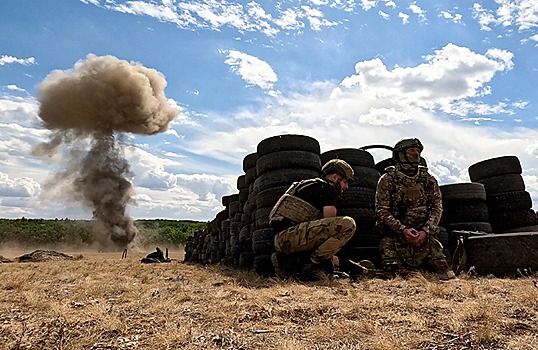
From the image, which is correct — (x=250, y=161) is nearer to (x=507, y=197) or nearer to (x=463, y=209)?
(x=463, y=209)

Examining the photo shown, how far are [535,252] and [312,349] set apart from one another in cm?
365

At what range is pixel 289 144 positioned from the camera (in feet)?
22.1

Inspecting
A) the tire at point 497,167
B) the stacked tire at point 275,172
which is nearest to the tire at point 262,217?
the stacked tire at point 275,172

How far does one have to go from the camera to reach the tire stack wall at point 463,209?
672cm

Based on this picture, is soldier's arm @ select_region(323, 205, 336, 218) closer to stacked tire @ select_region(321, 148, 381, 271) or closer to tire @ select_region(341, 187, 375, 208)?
stacked tire @ select_region(321, 148, 381, 271)

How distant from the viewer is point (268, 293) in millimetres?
3885

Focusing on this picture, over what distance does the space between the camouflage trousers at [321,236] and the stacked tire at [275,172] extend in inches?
53.7

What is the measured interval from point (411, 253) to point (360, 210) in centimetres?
111

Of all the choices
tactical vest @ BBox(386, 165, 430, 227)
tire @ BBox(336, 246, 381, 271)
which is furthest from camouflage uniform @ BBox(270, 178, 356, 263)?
tire @ BBox(336, 246, 381, 271)

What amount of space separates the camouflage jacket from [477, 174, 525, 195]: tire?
7.28 ft

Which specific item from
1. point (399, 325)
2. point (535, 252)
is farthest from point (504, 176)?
point (399, 325)

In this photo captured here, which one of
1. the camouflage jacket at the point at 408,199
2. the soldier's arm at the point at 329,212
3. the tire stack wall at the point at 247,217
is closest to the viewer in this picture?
the soldier's arm at the point at 329,212

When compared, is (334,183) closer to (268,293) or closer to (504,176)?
(268,293)

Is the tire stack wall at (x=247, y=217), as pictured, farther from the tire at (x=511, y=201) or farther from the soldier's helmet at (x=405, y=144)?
the tire at (x=511, y=201)
